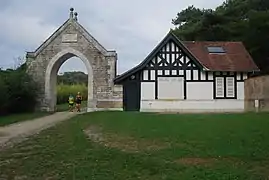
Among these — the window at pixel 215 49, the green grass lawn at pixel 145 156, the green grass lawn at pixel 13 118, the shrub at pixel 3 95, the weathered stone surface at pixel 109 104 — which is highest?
the window at pixel 215 49

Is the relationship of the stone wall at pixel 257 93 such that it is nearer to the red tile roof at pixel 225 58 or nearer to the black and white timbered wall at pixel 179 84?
the black and white timbered wall at pixel 179 84

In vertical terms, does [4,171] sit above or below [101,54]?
below

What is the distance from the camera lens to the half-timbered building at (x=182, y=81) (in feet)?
100

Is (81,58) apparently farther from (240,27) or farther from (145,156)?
(145,156)

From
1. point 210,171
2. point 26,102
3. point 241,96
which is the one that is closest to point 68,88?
point 26,102

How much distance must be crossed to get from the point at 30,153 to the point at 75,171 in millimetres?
2908

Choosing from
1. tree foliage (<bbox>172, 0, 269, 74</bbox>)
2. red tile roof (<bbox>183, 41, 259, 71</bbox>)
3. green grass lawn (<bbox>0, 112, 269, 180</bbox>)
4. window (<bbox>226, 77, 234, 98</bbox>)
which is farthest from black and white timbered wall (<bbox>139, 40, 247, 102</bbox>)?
green grass lawn (<bbox>0, 112, 269, 180</bbox>)

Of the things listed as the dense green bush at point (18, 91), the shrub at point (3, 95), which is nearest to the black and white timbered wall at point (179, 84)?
the dense green bush at point (18, 91)

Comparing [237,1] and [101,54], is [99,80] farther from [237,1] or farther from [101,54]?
[237,1]

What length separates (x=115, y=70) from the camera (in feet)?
107

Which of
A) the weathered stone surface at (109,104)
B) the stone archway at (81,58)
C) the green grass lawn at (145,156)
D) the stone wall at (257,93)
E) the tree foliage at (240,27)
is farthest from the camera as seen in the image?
the tree foliage at (240,27)

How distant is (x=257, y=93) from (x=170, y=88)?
567 cm

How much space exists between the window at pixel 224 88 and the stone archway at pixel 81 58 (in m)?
6.71

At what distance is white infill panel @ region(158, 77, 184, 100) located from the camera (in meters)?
30.5
